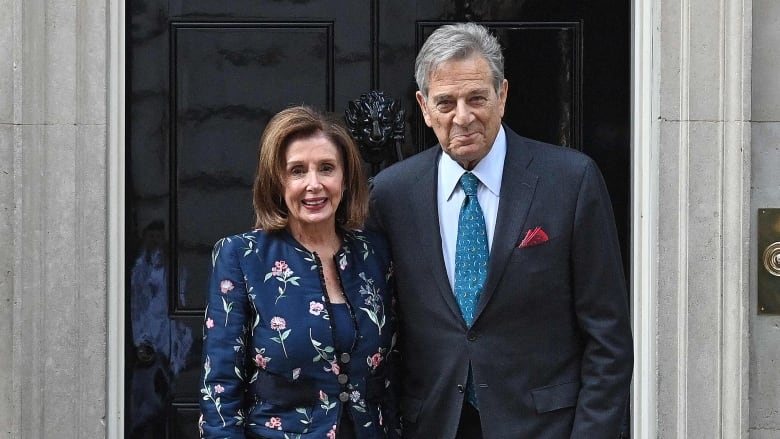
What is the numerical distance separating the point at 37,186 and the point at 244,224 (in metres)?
0.77

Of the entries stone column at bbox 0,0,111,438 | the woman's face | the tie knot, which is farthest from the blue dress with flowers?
stone column at bbox 0,0,111,438

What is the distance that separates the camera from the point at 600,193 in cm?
293

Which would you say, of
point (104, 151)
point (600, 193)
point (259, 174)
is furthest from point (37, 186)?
point (600, 193)

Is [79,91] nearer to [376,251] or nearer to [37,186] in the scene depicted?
[37,186]

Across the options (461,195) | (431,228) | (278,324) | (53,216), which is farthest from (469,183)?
(53,216)

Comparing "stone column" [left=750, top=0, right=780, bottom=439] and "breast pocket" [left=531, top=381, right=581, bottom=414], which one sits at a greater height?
"stone column" [left=750, top=0, right=780, bottom=439]

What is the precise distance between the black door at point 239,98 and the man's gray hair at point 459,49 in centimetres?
110

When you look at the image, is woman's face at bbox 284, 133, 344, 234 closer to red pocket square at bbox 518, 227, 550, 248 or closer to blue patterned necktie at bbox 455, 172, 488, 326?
blue patterned necktie at bbox 455, 172, 488, 326

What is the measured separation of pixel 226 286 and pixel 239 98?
1.41 meters

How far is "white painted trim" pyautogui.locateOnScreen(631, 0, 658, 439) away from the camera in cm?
371

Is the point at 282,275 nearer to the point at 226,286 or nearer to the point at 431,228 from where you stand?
the point at 226,286

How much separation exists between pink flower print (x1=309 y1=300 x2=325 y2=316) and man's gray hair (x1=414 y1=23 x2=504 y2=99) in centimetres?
67

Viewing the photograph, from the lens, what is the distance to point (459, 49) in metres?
2.86

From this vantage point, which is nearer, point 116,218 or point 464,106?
point 464,106
